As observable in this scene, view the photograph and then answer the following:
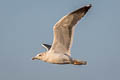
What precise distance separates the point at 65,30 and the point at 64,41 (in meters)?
0.80

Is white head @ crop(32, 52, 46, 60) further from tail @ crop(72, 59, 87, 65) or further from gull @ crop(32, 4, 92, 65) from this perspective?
tail @ crop(72, 59, 87, 65)

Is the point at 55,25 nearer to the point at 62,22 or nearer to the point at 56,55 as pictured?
the point at 62,22

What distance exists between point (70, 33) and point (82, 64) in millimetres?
1703

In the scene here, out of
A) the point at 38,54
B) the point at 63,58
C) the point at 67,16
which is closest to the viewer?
the point at 67,16

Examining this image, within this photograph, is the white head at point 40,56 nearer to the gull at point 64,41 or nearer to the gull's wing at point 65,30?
the gull at point 64,41

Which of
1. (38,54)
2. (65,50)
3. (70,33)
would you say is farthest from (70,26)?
(38,54)

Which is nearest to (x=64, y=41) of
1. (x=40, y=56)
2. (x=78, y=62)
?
(x=78, y=62)


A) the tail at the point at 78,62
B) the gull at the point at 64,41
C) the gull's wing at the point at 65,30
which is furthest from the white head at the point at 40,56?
the tail at the point at 78,62

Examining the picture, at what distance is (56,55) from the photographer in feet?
55.7

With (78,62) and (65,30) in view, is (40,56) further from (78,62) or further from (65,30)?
(65,30)

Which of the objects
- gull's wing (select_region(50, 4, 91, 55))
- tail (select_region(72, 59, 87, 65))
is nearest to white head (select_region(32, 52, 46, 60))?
gull's wing (select_region(50, 4, 91, 55))

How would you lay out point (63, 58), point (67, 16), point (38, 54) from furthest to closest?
point (38, 54)
point (63, 58)
point (67, 16)

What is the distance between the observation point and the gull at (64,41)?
15680 millimetres

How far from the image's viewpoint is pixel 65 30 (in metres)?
16.2
